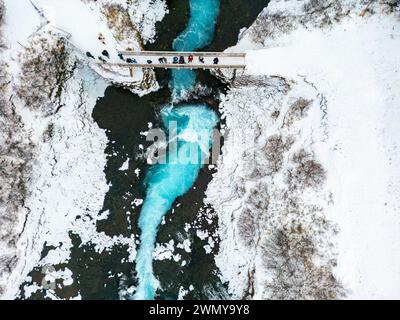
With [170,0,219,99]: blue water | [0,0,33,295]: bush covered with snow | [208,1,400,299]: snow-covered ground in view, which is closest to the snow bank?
[208,1,400,299]: snow-covered ground

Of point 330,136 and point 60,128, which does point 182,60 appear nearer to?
point 60,128

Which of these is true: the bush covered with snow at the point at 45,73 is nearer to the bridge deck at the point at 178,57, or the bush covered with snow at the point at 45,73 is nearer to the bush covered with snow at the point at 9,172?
the bush covered with snow at the point at 9,172

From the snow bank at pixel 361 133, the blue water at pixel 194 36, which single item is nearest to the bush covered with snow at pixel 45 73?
the blue water at pixel 194 36

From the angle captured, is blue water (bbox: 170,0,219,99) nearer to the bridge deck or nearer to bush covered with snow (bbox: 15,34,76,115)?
the bridge deck

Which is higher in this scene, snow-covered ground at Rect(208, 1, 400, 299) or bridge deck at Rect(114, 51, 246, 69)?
bridge deck at Rect(114, 51, 246, 69)

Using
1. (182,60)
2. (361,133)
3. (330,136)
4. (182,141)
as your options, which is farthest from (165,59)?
(361,133)
